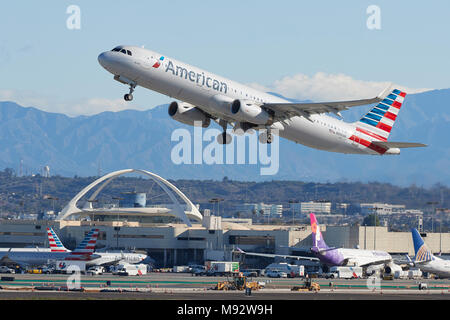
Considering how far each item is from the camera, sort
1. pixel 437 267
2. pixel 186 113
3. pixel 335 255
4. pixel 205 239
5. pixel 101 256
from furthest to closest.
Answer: pixel 205 239
pixel 335 255
pixel 101 256
pixel 437 267
pixel 186 113

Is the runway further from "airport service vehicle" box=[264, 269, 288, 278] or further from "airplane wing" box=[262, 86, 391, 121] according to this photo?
"airport service vehicle" box=[264, 269, 288, 278]

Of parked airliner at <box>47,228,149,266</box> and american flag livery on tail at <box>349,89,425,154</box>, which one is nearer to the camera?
american flag livery on tail at <box>349,89,425,154</box>

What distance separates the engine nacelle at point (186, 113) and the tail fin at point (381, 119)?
16.5m

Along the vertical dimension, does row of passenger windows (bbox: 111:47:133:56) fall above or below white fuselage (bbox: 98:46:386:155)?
above

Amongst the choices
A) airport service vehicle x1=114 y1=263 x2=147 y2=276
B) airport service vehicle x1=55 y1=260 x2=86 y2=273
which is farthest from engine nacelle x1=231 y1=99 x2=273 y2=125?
airport service vehicle x1=55 y1=260 x2=86 y2=273

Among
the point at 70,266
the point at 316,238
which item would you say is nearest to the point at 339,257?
the point at 316,238

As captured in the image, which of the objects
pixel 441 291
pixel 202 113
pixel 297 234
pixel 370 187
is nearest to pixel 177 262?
pixel 297 234

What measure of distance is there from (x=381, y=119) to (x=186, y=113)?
2243 centimetres

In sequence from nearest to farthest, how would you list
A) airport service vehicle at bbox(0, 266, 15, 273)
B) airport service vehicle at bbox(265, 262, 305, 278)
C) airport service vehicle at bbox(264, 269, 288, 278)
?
airport service vehicle at bbox(0, 266, 15, 273), airport service vehicle at bbox(264, 269, 288, 278), airport service vehicle at bbox(265, 262, 305, 278)

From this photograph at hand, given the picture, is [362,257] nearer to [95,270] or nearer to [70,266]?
[95,270]

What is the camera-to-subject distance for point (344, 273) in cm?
12056

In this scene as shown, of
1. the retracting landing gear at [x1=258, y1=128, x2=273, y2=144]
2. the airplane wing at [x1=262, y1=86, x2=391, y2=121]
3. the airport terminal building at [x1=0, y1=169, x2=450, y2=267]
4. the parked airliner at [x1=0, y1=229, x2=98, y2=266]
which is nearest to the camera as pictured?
the airplane wing at [x1=262, y1=86, x2=391, y2=121]

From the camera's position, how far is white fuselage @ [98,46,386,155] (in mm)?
65688
